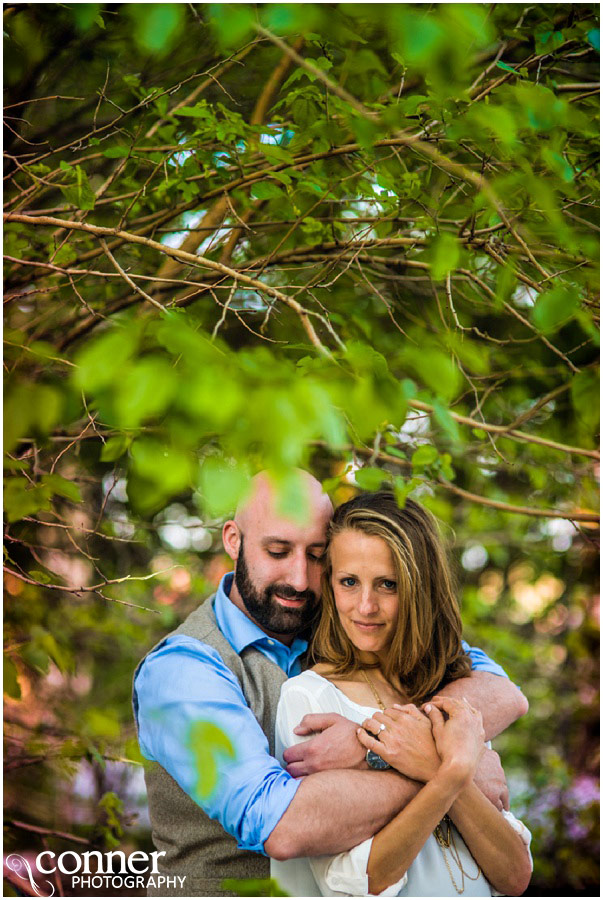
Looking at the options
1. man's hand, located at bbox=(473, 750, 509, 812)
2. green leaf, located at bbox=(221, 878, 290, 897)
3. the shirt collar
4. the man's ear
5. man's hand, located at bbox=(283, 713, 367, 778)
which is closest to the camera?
green leaf, located at bbox=(221, 878, 290, 897)

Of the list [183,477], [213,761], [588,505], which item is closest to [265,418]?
[183,477]

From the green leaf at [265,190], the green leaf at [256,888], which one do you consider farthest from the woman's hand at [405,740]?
the green leaf at [265,190]

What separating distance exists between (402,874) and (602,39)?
169 centimetres

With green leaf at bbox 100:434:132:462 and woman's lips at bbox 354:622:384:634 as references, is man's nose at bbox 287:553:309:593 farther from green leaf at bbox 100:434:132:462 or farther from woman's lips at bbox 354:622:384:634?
green leaf at bbox 100:434:132:462

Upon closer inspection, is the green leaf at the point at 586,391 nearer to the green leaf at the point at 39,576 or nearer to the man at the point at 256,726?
the man at the point at 256,726

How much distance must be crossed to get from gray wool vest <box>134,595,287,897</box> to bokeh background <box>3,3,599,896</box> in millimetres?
207

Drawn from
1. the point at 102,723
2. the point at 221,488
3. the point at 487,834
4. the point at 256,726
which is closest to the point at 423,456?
the point at 256,726

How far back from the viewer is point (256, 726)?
55.9 inches

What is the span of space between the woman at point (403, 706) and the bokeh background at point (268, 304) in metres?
0.16

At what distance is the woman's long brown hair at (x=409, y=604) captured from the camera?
5.12ft

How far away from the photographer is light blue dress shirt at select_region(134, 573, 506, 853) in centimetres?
130

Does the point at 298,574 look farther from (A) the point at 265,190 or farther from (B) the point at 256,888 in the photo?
(A) the point at 265,190

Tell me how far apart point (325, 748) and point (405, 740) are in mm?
152

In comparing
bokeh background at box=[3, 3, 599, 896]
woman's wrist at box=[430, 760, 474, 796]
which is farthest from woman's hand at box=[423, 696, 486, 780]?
bokeh background at box=[3, 3, 599, 896]
